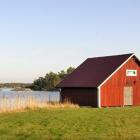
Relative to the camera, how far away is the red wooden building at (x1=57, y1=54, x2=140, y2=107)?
3619 cm

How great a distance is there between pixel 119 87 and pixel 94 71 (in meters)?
2.96

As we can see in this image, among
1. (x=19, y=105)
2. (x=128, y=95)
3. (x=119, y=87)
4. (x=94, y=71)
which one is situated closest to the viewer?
(x=19, y=105)

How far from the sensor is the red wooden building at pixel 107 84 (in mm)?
36188

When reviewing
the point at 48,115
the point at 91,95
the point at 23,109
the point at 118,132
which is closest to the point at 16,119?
the point at 48,115

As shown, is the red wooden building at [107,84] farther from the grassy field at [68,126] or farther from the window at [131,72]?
→ the grassy field at [68,126]

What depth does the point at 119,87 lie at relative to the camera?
123 ft

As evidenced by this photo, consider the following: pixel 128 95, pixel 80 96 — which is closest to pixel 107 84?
pixel 80 96

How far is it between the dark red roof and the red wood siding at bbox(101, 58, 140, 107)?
59 cm

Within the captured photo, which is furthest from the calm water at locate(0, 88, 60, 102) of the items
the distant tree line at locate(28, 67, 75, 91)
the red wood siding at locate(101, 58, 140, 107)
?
the distant tree line at locate(28, 67, 75, 91)

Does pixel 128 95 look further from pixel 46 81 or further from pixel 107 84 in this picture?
pixel 46 81

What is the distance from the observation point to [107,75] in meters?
36.5

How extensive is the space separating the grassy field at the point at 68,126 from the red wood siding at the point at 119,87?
33.3 ft

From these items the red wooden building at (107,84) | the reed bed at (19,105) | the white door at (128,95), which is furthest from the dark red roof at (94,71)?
the reed bed at (19,105)

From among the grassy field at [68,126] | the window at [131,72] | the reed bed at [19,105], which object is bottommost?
the grassy field at [68,126]
